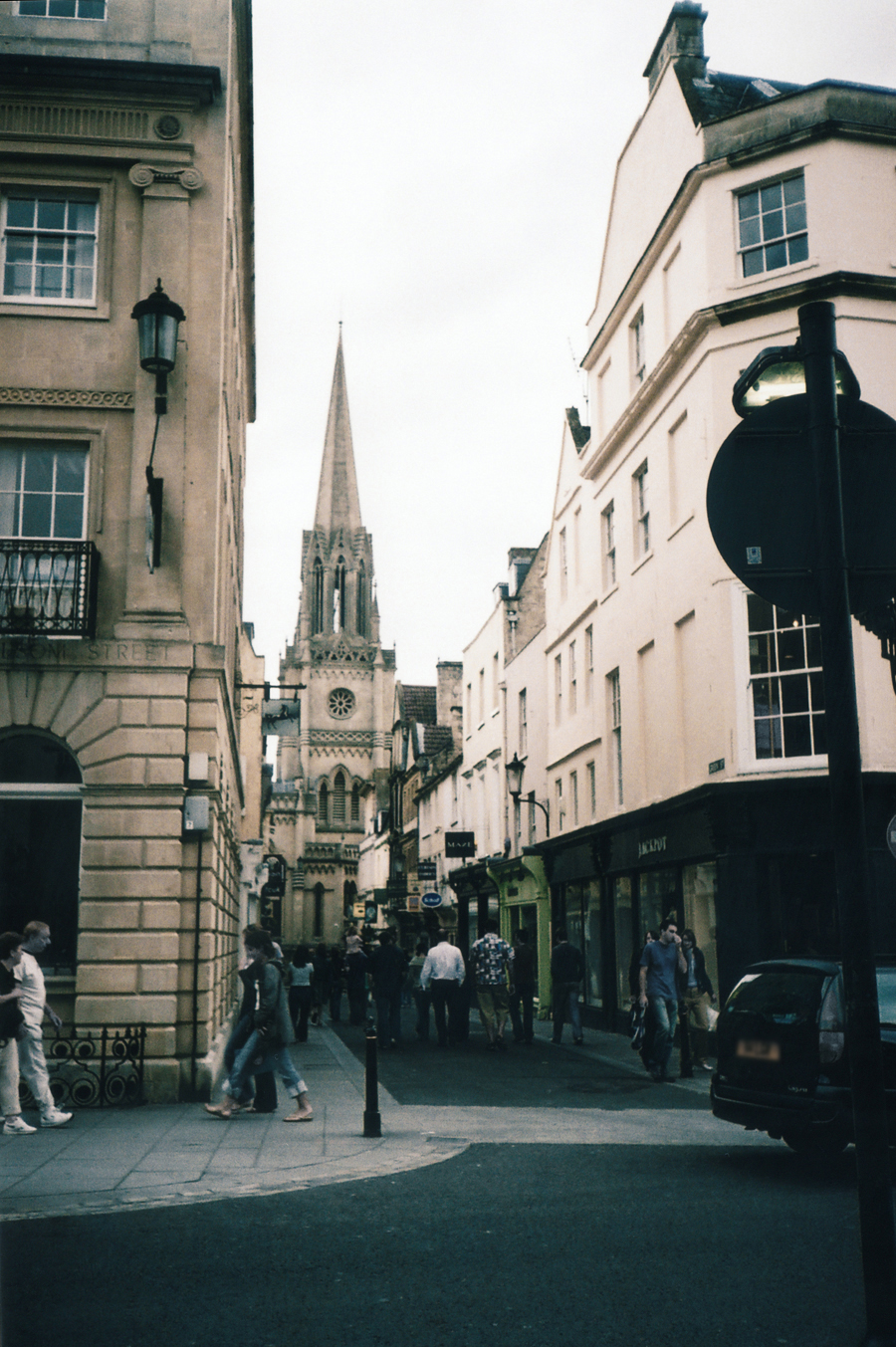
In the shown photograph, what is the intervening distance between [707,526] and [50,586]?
845 centimetres

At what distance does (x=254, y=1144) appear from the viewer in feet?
34.6

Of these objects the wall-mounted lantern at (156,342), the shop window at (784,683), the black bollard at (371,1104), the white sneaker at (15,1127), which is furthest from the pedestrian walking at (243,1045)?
the shop window at (784,683)

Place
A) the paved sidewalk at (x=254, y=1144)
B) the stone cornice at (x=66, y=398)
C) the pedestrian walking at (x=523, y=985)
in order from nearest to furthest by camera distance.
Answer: the paved sidewalk at (x=254, y=1144) → the stone cornice at (x=66, y=398) → the pedestrian walking at (x=523, y=985)

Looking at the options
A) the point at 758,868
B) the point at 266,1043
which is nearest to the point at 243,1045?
the point at 266,1043

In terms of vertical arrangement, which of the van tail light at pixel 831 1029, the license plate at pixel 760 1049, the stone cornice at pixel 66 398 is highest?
the stone cornice at pixel 66 398

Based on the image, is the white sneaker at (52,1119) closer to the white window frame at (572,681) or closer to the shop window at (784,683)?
the shop window at (784,683)

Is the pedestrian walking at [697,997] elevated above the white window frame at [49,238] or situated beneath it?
situated beneath

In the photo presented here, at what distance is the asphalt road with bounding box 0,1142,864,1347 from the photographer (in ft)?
17.7

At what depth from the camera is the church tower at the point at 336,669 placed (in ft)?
363

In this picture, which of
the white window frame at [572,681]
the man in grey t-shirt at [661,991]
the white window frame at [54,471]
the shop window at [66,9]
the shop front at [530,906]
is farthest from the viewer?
the shop front at [530,906]

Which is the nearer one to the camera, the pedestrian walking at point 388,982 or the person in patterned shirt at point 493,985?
the person in patterned shirt at point 493,985

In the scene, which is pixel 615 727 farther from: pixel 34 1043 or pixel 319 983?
pixel 34 1043

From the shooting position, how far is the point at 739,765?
677 inches

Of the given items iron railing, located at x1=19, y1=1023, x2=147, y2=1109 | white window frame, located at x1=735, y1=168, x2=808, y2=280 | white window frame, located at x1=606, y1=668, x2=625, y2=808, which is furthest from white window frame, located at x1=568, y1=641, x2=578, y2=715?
iron railing, located at x1=19, y1=1023, x2=147, y2=1109
